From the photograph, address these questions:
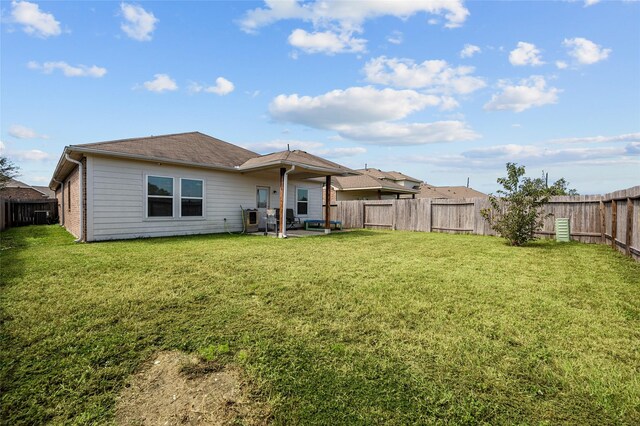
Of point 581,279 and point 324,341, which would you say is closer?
point 324,341

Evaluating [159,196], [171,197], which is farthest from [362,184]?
[159,196]

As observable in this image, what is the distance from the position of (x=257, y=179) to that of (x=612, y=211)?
1215 cm

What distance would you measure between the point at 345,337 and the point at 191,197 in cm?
983

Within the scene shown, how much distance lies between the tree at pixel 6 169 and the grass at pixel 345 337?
27.2 metres

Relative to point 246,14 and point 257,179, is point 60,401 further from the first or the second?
point 257,179

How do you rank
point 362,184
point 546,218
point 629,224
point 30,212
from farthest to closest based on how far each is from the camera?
1. point 362,184
2. point 30,212
3. point 546,218
4. point 629,224

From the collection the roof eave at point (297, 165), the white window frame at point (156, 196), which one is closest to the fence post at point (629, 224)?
the roof eave at point (297, 165)

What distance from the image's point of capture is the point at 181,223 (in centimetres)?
1100

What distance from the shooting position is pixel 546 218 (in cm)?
1098

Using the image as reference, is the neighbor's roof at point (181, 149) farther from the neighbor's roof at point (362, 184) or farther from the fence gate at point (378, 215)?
the neighbor's roof at point (362, 184)

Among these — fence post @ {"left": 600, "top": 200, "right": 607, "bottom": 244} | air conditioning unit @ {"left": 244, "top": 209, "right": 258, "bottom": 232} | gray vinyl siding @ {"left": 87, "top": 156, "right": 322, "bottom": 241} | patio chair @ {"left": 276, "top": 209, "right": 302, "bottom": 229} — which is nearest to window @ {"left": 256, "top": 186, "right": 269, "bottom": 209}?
gray vinyl siding @ {"left": 87, "top": 156, "right": 322, "bottom": 241}

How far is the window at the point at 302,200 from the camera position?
15.5 m

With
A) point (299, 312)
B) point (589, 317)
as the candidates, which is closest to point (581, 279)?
point (589, 317)

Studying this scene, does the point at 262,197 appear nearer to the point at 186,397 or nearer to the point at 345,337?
the point at 345,337
